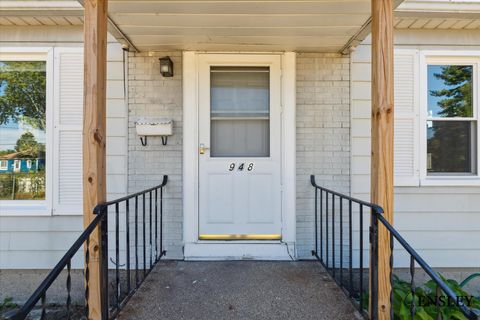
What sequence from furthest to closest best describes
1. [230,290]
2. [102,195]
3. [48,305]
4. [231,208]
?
1. [231,208]
2. [48,305]
3. [230,290]
4. [102,195]

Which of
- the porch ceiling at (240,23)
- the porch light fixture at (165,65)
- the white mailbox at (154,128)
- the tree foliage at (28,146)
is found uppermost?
the porch ceiling at (240,23)

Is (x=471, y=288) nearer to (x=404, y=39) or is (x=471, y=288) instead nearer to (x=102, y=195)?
(x=404, y=39)

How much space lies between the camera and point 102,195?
81.7 inches

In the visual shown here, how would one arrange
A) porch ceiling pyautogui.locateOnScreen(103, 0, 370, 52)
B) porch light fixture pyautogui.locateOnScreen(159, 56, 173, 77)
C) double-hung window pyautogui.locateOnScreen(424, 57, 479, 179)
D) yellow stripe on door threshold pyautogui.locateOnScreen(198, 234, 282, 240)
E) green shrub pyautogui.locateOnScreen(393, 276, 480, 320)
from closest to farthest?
green shrub pyautogui.locateOnScreen(393, 276, 480, 320), porch ceiling pyautogui.locateOnScreen(103, 0, 370, 52), porch light fixture pyautogui.locateOnScreen(159, 56, 173, 77), yellow stripe on door threshold pyautogui.locateOnScreen(198, 234, 282, 240), double-hung window pyautogui.locateOnScreen(424, 57, 479, 179)

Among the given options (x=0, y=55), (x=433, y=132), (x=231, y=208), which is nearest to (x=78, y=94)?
(x=0, y=55)

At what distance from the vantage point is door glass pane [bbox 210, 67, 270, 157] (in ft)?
11.1

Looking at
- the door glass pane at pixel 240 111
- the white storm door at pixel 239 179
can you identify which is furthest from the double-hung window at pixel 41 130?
the door glass pane at pixel 240 111

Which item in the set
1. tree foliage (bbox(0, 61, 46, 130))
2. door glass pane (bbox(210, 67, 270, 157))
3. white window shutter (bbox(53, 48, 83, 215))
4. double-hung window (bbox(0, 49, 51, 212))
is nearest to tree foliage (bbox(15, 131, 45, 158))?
double-hung window (bbox(0, 49, 51, 212))

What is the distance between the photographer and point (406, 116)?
337cm

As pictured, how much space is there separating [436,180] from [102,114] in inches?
130

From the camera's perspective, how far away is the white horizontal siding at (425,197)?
3.38 metres

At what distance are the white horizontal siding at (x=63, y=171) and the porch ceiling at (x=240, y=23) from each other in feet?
2.11

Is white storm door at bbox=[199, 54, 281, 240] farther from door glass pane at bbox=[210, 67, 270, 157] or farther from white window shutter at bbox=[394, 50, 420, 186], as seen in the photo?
white window shutter at bbox=[394, 50, 420, 186]

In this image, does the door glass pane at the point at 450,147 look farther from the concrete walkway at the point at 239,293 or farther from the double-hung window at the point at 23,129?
the double-hung window at the point at 23,129
